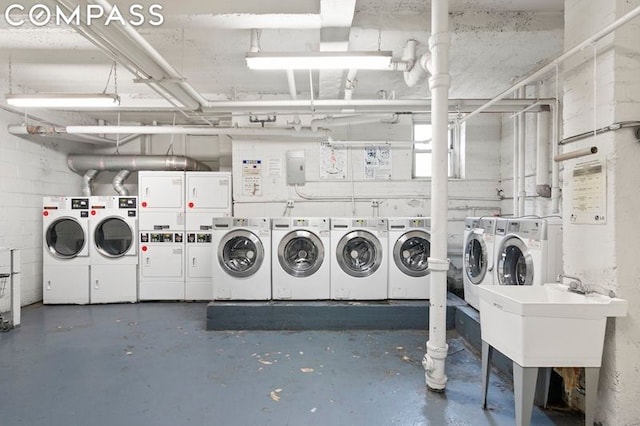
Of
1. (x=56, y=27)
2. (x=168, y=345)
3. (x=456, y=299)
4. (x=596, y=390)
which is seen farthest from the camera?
(x=456, y=299)

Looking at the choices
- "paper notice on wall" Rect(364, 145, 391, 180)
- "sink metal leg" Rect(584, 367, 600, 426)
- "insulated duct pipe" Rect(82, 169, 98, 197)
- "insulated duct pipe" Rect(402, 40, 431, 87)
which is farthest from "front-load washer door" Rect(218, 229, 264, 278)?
"insulated duct pipe" Rect(82, 169, 98, 197)

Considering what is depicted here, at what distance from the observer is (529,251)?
279cm

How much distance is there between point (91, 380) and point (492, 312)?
9.92 feet

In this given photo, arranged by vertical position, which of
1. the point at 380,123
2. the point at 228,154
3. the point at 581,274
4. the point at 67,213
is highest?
the point at 380,123

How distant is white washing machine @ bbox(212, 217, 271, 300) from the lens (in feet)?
13.3

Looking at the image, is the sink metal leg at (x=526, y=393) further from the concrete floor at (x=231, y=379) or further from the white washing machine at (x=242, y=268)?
the white washing machine at (x=242, y=268)

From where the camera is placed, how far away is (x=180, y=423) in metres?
2.17

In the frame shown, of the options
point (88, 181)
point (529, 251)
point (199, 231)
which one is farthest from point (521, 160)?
point (88, 181)

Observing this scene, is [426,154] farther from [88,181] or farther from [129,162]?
[88,181]

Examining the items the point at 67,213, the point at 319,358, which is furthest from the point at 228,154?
the point at 319,358

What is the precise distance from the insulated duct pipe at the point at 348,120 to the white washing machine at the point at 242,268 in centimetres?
171

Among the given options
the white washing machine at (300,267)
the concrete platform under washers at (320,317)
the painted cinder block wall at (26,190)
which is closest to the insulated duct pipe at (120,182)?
the painted cinder block wall at (26,190)

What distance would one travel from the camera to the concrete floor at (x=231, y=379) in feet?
7.37

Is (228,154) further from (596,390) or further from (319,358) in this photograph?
(596,390)
